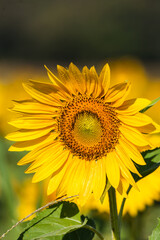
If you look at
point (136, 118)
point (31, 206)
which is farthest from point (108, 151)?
point (31, 206)

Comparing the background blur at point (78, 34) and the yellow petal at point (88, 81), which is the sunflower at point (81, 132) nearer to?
the yellow petal at point (88, 81)

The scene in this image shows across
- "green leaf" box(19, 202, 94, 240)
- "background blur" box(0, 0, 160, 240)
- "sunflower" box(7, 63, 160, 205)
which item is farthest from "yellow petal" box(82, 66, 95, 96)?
"background blur" box(0, 0, 160, 240)

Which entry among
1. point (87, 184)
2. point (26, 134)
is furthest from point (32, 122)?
point (87, 184)

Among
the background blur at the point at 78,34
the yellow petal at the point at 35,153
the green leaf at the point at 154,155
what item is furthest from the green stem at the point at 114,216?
the background blur at the point at 78,34

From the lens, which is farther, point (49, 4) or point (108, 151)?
point (49, 4)

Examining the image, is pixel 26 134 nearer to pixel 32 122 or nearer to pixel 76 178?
pixel 32 122

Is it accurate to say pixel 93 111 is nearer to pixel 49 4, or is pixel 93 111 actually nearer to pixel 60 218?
pixel 60 218

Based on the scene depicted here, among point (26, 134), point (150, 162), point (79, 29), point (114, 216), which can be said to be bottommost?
point (114, 216)
